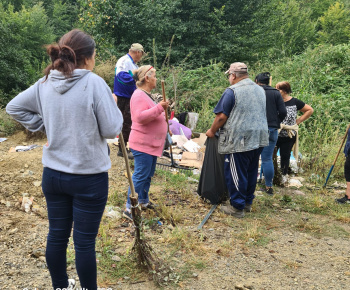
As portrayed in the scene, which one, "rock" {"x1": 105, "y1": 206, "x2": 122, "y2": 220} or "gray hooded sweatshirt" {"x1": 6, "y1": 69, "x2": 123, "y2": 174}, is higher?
"gray hooded sweatshirt" {"x1": 6, "y1": 69, "x2": 123, "y2": 174}

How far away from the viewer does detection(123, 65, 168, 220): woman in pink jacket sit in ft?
11.7

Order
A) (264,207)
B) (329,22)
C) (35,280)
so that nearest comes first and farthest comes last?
(35,280) < (264,207) < (329,22)

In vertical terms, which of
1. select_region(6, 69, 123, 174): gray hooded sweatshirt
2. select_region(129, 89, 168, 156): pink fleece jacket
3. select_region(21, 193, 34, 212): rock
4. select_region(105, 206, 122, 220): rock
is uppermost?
select_region(6, 69, 123, 174): gray hooded sweatshirt

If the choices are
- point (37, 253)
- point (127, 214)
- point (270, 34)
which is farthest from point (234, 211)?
point (270, 34)

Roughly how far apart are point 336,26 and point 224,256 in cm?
2213

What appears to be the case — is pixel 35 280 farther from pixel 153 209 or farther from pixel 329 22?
pixel 329 22

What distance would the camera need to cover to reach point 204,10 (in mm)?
14359

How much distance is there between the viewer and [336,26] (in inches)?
832

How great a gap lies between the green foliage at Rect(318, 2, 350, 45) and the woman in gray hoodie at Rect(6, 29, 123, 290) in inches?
815

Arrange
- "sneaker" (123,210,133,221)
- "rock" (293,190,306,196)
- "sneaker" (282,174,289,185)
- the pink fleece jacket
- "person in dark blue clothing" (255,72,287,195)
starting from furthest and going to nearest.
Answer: "sneaker" (282,174,289,185)
"rock" (293,190,306,196)
"person in dark blue clothing" (255,72,287,195)
"sneaker" (123,210,133,221)
the pink fleece jacket

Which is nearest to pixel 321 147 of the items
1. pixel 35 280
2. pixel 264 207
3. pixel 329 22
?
pixel 264 207

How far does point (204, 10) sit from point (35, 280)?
543 inches

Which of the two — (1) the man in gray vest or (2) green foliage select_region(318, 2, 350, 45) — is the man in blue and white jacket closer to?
(1) the man in gray vest

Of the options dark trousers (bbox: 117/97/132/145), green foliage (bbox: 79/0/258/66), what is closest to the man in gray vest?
dark trousers (bbox: 117/97/132/145)
